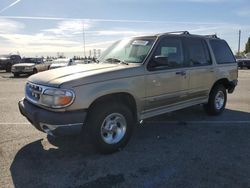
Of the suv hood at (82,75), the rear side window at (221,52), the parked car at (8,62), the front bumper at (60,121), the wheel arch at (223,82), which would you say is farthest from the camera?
the parked car at (8,62)

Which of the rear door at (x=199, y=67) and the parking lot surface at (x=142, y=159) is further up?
the rear door at (x=199, y=67)

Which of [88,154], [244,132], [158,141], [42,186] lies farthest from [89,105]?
[244,132]

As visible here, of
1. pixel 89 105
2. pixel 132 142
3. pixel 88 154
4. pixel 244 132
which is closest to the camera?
pixel 89 105

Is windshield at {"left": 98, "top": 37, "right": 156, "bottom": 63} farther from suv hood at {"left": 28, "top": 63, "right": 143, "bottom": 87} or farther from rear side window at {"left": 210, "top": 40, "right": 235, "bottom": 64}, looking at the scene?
rear side window at {"left": 210, "top": 40, "right": 235, "bottom": 64}

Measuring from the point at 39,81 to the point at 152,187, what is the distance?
2.44 metres

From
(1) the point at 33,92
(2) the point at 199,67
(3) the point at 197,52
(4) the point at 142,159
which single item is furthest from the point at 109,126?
(3) the point at 197,52

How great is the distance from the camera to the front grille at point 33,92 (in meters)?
4.89

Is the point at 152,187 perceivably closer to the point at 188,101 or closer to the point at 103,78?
the point at 103,78

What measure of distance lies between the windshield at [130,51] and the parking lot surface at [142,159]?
154 centimetres

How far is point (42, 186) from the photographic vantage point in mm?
3953

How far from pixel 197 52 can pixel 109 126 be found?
9.86 ft

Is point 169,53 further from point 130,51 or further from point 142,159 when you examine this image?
point 142,159

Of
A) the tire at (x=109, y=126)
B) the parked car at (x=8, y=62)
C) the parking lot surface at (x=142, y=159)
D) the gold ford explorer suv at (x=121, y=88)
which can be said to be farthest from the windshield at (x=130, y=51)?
the parked car at (x=8, y=62)

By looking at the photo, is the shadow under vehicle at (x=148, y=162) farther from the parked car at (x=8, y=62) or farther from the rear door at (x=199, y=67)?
the parked car at (x=8, y=62)
